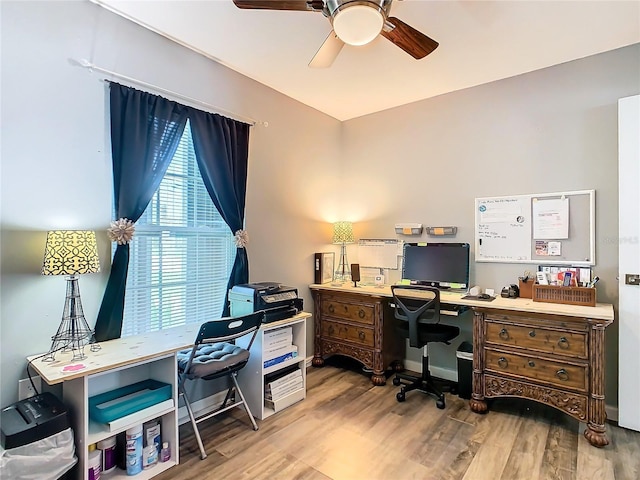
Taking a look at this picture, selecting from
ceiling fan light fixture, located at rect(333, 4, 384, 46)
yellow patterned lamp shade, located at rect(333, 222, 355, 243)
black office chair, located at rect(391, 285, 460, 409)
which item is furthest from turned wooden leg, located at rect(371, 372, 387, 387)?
ceiling fan light fixture, located at rect(333, 4, 384, 46)

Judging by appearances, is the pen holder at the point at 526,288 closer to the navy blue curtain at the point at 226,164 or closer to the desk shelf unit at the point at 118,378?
the navy blue curtain at the point at 226,164

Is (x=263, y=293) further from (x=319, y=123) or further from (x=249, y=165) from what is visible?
(x=319, y=123)

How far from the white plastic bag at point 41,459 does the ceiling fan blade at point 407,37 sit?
257 centimetres

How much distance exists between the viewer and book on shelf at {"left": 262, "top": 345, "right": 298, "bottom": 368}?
2686mm

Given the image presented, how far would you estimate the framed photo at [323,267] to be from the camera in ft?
12.3

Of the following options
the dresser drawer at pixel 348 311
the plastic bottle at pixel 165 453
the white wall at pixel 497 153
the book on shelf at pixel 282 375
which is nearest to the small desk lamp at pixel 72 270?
the plastic bottle at pixel 165 453

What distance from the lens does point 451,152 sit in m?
3.42

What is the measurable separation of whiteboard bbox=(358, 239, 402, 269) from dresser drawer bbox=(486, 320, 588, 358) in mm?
1279

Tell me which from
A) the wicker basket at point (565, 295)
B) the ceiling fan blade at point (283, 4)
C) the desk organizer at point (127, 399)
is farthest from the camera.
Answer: the wicker basket at point (565, 295)

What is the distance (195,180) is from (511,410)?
307 cm

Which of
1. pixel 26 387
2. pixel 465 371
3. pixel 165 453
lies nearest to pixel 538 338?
pixel 465 371

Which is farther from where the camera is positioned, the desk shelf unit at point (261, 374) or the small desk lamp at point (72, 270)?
the desk shelf unit at point (261, 374)

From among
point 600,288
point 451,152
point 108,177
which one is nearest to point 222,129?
point 108,177

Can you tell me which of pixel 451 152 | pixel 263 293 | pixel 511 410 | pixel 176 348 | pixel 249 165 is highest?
pixel 451 152
